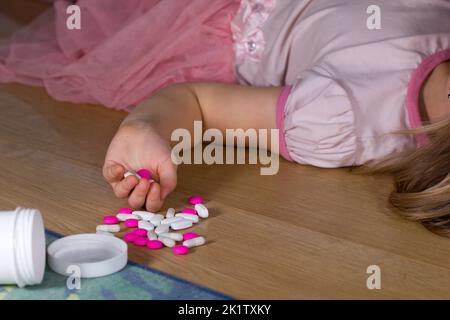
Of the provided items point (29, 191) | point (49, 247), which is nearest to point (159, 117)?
point (29, 191)

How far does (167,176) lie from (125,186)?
6 centimetres

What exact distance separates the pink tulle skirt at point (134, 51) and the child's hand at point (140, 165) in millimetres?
330

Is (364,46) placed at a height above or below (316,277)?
above

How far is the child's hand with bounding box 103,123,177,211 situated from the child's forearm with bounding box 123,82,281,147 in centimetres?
12

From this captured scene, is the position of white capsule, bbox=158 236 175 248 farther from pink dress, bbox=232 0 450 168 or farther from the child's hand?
pink dress, bbox=232 0 450 168

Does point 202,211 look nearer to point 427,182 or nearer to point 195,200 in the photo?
point 195,200

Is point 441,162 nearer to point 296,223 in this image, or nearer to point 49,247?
point 296,223

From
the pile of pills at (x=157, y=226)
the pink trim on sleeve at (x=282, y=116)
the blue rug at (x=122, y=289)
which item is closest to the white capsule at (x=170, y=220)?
the pile of pills at (x=157, y=226)

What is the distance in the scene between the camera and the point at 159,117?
1076 mm

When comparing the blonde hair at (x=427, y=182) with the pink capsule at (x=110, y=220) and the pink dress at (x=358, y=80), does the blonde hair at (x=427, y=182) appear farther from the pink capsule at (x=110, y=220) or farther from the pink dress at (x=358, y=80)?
the pink capsule at (x=110, y=220)

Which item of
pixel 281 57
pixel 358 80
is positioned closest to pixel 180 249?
pixel 358 80

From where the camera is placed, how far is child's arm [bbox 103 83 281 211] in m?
0.96

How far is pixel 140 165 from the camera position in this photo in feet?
3.19
